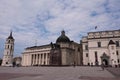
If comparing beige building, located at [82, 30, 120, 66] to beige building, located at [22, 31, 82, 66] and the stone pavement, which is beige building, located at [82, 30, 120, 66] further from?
the stone pavement

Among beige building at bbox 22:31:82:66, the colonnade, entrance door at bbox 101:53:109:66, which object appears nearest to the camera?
entrance door at bbox 101:53:109:66

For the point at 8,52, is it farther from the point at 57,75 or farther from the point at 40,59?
the point at 57,75

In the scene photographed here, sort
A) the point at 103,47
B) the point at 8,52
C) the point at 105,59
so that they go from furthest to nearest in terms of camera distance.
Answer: the point at 8,52 → the point at 103,47 → the point at 105,59

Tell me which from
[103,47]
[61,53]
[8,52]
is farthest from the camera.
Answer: [8,52]

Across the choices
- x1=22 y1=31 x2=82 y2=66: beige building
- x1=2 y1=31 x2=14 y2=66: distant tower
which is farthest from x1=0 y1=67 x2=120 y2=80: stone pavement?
x1=2 y1=31 x2=14 y2=66: distant tower

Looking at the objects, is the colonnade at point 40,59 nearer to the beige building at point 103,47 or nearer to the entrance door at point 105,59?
the beige building at point 103,47

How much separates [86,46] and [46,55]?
30.0 m

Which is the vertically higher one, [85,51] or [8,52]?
[8,52]

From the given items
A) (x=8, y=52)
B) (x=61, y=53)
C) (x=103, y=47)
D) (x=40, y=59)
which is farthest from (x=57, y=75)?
(x=8, y=52)

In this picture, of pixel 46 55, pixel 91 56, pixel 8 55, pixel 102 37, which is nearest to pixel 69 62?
pixel 46 55

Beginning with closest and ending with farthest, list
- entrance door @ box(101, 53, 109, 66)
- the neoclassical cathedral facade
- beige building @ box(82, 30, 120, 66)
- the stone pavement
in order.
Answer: the stone pavement, the neoclassical cathedral facade, beige building @ box(82, 30, 120, 66), entrance door @ box(101, 53, 109, 66)

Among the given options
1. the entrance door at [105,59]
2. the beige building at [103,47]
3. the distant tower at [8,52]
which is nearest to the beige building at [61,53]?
the distant tower at [8,52]

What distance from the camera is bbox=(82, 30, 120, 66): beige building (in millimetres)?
64312

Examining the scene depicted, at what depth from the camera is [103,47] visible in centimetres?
6850
